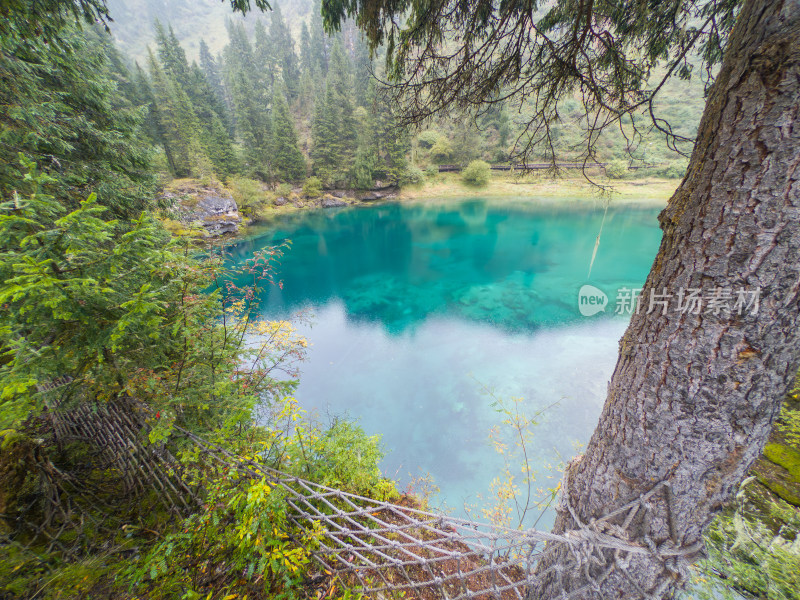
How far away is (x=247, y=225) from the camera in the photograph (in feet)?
70.1

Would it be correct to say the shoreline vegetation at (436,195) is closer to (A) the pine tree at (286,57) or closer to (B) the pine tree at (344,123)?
(B) the pine tree at (344,123)

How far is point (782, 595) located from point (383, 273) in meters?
14.2

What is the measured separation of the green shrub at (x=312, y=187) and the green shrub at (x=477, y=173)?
1555 cm

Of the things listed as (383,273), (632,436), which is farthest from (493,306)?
(632,436)

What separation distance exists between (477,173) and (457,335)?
27070 mm

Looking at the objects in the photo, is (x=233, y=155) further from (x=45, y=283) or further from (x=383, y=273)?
(x=45, y=283)

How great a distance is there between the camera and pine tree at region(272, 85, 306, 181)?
26.3m

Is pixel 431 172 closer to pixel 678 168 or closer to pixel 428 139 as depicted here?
pixel 428 139

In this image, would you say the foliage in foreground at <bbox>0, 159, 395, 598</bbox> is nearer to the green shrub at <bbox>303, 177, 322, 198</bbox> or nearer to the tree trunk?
the tree trunk

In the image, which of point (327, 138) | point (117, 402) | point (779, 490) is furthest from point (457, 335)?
point (327, 138)

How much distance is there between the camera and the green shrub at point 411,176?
29.3 m

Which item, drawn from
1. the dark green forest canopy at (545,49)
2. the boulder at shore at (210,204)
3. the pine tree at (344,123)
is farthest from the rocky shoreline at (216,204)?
the dark green forest canopy at (545,49)

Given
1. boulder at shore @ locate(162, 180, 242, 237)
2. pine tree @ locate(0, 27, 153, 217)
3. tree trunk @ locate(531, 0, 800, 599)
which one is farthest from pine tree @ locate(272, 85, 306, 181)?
tree trunk @ locate(531, 0, 800, 599)

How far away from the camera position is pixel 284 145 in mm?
26578
